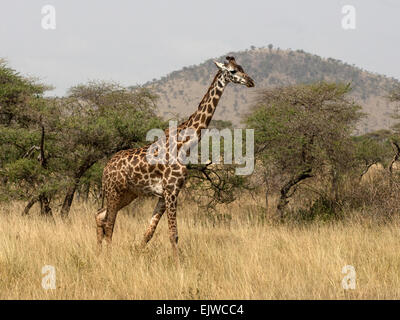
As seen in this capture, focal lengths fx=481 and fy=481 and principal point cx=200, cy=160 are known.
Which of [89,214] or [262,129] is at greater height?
[262,129]

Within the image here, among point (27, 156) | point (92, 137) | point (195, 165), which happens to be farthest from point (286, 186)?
point (27, 156)

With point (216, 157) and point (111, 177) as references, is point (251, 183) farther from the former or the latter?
point (111, 177)

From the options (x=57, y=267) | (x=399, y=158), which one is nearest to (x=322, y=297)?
(x=57, y=267)

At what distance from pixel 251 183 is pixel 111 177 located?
19.8 feet

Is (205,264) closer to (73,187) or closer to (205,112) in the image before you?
(205,112)

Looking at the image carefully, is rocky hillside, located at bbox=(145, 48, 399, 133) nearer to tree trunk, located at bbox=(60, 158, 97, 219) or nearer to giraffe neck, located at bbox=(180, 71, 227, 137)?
tree trunk, located at bbox=(60, 158, 97, 219)

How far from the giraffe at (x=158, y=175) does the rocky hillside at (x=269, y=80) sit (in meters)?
63.9

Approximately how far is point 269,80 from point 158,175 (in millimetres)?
78655

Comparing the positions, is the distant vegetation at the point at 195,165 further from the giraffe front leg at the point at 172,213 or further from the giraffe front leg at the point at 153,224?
the giraffe front leg at the point at 172,213

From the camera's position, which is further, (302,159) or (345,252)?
(302,159)

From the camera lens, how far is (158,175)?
7.62 m

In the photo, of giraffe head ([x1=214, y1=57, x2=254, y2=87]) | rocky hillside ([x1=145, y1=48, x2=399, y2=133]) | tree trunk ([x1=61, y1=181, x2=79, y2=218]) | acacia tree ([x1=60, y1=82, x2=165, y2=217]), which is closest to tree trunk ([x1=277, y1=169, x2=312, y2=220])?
acacia tree ([x1=60, y1=82, x2=165, y2=217])
